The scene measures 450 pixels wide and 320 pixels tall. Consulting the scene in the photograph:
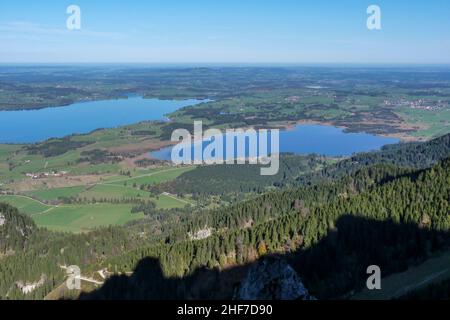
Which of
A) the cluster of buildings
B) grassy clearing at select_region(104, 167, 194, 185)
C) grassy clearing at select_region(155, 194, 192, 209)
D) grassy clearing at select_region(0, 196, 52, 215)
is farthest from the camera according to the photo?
the cluster of buildings

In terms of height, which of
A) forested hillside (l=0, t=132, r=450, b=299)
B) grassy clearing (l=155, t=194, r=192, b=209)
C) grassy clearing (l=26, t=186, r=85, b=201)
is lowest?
grassy clearing (l=155, t=194, r=192, b=209)

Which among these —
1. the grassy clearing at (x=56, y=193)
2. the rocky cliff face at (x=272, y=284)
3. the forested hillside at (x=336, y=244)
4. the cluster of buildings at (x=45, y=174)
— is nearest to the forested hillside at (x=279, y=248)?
the forested hillside at (x=336, y=244)

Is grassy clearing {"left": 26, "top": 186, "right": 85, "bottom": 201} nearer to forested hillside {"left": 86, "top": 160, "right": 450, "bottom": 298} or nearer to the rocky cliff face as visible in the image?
forested hillside {"left": 86, "top": 160, "right": 450, "bottom": 298}

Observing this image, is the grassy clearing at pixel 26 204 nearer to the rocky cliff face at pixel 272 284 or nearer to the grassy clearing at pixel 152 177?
the grassy clearing at pixel 152 177

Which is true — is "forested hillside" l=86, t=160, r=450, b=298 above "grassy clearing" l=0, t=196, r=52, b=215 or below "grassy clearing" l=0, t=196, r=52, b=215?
above

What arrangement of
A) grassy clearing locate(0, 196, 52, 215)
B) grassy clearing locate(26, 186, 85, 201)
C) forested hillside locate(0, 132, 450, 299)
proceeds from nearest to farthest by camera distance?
forested hillside locate(0, 132, 450, 299)
grassy clearing locate(0, 196, 52, 215)
grassy clearing locate(26, 186, 85, 201)

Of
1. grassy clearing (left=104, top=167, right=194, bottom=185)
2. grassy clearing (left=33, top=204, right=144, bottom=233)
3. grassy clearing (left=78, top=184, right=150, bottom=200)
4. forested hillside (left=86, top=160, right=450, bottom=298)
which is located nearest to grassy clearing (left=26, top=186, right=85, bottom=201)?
grassy clearing (left=78, top=184, right=150, bottom=200)

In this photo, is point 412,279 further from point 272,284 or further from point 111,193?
point 111,193

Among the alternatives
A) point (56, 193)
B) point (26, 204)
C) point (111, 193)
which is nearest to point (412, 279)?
point (111, 193)
